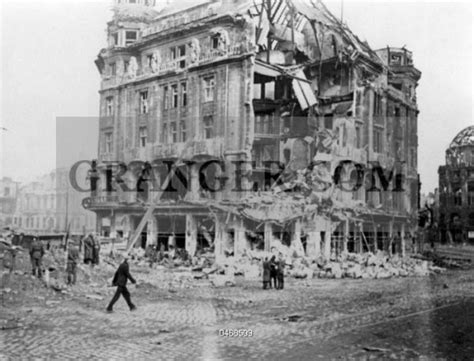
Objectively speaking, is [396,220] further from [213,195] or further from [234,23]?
[234,23]

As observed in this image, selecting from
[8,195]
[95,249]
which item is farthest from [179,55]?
[8,195]

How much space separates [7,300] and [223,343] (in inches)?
124

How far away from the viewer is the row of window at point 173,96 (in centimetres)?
888

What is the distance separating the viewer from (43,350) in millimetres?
6297

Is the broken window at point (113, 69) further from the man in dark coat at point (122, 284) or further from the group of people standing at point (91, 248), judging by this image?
the man in dark coat at point (122, 284)

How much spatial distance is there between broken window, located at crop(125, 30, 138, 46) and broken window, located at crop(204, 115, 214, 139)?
1636 mm

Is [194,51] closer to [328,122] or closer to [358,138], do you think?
[328,122]

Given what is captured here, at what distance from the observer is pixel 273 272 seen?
28.7 feet

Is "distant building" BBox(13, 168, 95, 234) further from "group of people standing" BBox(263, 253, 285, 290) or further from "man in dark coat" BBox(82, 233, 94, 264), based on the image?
"group of people standing" BBox(263, 253, 285, 290)

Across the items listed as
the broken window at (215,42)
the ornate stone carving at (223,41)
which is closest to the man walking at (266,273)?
the ornate stone carving at (223,41)

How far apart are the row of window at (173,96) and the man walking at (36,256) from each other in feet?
7.30

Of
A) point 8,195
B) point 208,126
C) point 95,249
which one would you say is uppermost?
point 208,126

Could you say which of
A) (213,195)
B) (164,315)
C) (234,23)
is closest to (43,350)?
(164,315)

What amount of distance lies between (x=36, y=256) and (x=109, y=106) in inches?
99.1
